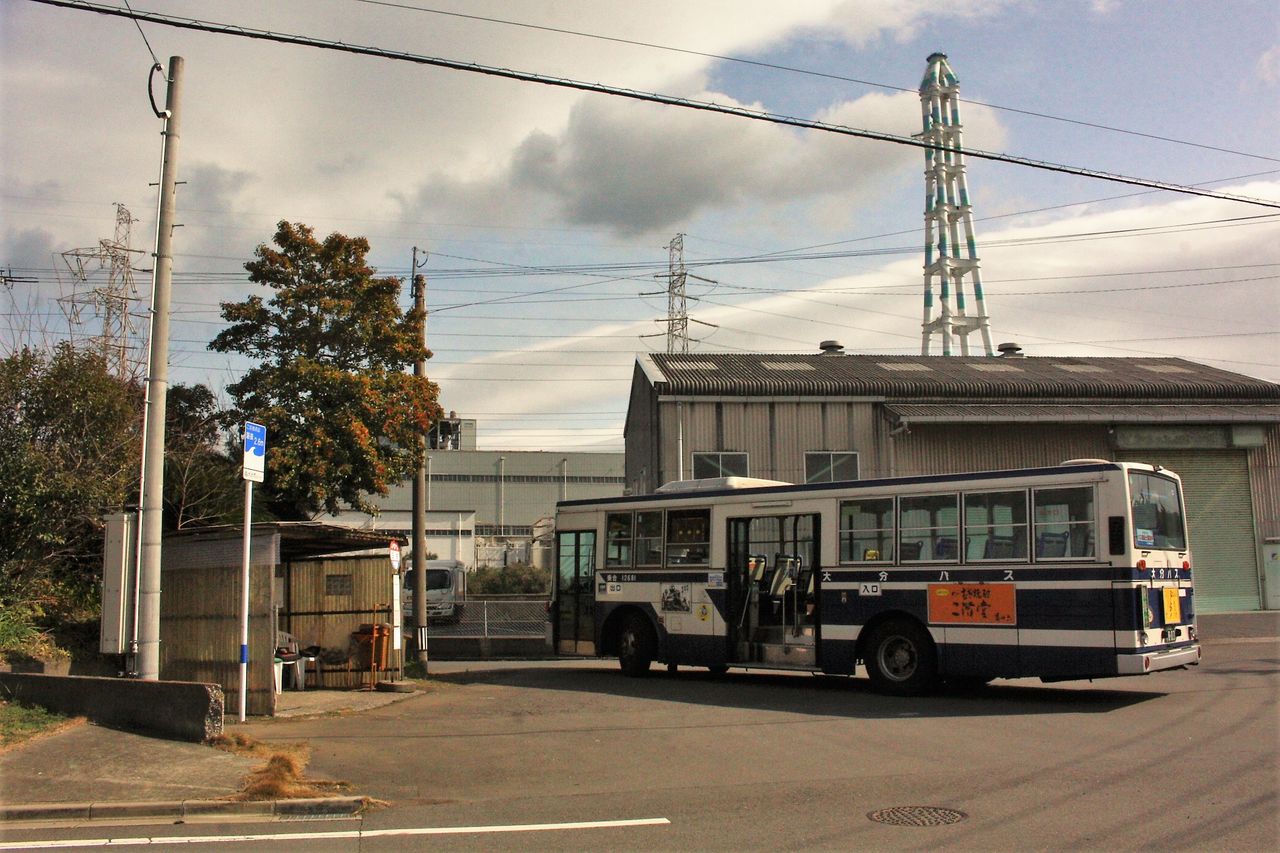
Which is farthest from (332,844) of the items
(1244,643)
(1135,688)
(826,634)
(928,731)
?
(1244,643)

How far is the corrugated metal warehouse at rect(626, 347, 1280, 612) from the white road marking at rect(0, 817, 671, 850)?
934 inches

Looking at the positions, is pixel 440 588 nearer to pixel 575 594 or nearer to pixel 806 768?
pixel 575 594

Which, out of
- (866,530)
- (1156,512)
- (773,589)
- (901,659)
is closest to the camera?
(1156,512)

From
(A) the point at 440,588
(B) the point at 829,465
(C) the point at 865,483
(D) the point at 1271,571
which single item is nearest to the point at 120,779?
(C) the point at 865,483

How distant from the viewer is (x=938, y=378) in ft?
112

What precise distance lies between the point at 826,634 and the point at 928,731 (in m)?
3.81

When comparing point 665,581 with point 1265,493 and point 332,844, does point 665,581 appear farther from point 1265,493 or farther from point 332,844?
point 1265,493

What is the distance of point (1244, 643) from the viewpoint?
23688 millimetres

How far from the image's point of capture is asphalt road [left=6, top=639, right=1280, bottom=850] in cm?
716

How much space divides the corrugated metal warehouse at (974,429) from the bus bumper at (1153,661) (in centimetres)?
1815

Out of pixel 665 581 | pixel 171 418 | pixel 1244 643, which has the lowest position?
pixel 1244 643

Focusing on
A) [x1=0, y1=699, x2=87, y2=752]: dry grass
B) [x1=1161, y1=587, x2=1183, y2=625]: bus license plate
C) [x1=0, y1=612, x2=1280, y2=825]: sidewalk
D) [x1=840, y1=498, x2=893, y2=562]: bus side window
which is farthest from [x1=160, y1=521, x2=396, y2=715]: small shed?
[x1=1161, y1=587, x2=1183, y2=625]: bus license plate

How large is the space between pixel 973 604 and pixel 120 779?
9.97 m

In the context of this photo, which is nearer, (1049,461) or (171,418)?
(171,418)
